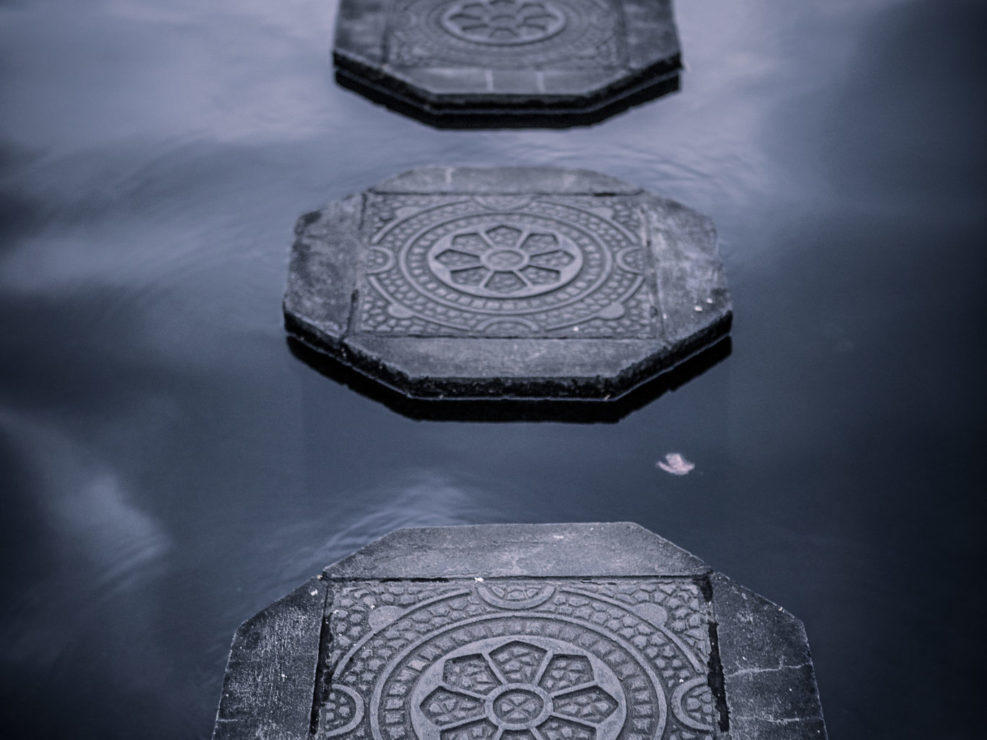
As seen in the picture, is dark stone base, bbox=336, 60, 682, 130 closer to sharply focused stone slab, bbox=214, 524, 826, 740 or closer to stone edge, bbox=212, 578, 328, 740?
sharply focused stone slab, bbox=214, 524, 826, 740

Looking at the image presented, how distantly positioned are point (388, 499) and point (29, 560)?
1217mm

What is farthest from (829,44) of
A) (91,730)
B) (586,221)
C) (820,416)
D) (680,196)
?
(91,730)

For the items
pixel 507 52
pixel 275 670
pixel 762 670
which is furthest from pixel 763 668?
pixel 507 52

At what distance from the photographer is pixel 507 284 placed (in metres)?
5.04

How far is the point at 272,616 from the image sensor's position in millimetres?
3602

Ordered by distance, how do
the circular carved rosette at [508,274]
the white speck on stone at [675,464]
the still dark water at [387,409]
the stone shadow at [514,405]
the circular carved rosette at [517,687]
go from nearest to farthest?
the circular carved rosette at [517,687]
the still dark water at [387,409]
the white speck on stone at [675,464]
the stone shadow at [514,405]
the circular carved rosette at [508,274]

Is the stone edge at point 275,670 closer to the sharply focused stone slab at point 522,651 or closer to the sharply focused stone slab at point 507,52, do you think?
the sharply focused stone slab at point 522,651

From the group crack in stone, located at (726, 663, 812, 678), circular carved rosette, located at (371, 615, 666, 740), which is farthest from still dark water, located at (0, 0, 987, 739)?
circular carved rosette, located at (371, 615, 666, 740)

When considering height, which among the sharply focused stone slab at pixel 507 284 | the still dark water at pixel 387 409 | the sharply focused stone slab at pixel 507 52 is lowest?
the still dark water at pixel 387 409

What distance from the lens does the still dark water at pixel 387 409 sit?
3.85m

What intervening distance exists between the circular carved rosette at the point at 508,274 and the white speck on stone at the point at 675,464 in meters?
0.56

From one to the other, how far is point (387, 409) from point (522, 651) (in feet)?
4.61

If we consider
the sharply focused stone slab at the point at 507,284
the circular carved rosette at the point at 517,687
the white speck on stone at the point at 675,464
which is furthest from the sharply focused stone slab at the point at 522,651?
the sharply focused stone slab at the point at 507,284

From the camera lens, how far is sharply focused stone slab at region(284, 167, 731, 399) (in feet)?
15.2
